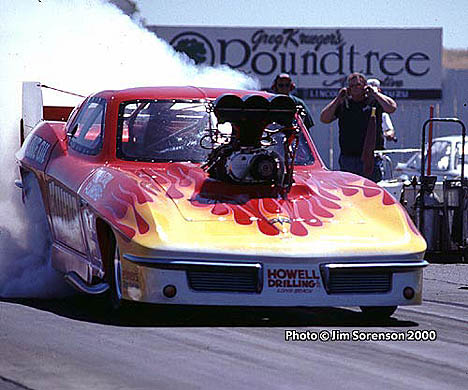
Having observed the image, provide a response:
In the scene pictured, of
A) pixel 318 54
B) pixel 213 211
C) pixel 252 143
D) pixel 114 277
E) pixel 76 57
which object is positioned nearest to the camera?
pixel 213 211

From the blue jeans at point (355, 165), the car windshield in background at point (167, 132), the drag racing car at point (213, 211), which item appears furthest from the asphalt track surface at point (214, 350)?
the blue jeans at point (355, 165)

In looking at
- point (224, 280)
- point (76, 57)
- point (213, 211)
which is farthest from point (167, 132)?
point (76, 57)

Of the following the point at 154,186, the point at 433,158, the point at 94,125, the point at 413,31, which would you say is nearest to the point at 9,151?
the point at 94,125

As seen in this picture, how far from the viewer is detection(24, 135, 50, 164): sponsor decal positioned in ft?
29.6

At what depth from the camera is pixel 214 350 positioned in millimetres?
6242

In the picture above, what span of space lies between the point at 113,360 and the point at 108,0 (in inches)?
406

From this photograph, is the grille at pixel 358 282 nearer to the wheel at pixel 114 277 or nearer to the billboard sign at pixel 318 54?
the wheel at pixel 114 277

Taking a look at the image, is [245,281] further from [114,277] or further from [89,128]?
[89,128]

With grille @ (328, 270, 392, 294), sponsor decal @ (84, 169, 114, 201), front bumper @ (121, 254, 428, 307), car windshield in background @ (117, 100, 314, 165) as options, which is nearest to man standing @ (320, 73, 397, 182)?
car windshield in background @ (117, 100, 314, 165)

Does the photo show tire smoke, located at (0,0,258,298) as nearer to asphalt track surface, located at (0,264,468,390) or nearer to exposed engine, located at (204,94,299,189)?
exposed engine, located at (204,94,299,189)

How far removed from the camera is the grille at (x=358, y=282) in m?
7.05

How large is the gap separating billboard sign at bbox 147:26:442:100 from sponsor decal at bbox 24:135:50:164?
82.9ft

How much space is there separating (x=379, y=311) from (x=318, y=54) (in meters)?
27.6

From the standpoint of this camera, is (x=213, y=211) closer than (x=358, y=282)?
No
